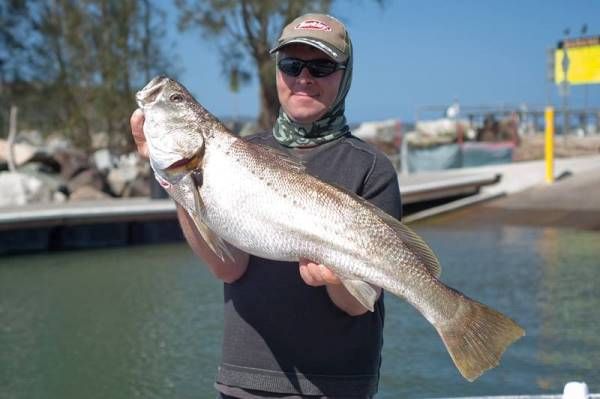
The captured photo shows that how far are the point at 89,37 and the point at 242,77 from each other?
463cm

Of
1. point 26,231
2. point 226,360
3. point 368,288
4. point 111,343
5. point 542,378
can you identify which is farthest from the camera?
point 26,231

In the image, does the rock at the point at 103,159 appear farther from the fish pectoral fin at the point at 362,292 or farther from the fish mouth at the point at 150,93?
the fish pectoral fin at the point at 362,292

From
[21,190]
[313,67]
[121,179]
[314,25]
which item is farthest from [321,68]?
[121,179]

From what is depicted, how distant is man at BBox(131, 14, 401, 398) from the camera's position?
7.96 feet

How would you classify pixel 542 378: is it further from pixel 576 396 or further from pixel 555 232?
pixel 555 232

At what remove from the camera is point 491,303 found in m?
8.95

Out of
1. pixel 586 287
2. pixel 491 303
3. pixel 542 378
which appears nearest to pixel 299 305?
pixel 542 378

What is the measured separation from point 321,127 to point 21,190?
48.2 ft

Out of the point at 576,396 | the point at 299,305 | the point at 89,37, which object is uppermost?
the point at 89,37

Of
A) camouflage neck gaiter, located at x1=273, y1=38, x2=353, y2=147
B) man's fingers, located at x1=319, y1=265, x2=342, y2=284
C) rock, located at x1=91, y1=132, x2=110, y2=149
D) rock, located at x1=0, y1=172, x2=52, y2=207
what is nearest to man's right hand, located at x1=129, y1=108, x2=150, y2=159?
camouflage neck gaiter, located at x1=273, y1=38, x2=353, y2=147

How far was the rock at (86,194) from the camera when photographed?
1695cm

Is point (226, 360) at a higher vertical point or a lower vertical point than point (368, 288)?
lower

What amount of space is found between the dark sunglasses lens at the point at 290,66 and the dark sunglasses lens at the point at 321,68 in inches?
1.3

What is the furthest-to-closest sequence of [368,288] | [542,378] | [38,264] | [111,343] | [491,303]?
[38,264], [491,303], [111,343], [542,378], [368,288]
